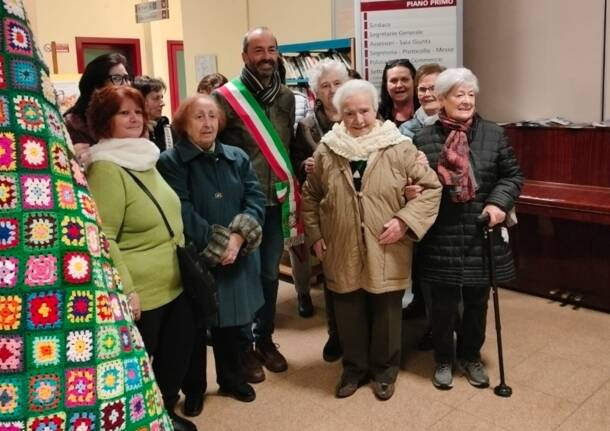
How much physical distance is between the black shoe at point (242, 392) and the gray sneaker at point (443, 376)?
0.79m

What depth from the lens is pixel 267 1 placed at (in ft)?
19.7

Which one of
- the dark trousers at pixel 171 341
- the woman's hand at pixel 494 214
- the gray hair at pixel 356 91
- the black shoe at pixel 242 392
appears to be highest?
the gray hair at pixel 356 91

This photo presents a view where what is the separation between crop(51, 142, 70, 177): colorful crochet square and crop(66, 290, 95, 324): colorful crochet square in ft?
0.73

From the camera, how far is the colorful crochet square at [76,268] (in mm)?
1147

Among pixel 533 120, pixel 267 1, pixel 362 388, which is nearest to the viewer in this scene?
pixel 362 388

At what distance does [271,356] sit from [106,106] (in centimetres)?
154

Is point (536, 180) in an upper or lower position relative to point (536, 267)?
upper

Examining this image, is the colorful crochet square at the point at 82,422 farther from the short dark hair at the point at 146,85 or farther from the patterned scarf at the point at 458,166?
the short dark hair at the point at 146,85

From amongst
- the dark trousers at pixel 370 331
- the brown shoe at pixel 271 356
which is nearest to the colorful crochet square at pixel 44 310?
the dark trousers at pixel 370 331

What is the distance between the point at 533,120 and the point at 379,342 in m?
2.23

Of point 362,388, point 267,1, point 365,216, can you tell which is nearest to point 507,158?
point 365,216

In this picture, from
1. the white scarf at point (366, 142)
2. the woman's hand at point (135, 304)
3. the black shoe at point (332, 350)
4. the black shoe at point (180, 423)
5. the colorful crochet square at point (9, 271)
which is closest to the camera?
the colorful crochet square at point (9, 271)

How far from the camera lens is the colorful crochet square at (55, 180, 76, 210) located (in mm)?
1148

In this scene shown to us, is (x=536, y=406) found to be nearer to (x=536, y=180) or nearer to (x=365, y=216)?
(x=365, y=216)
